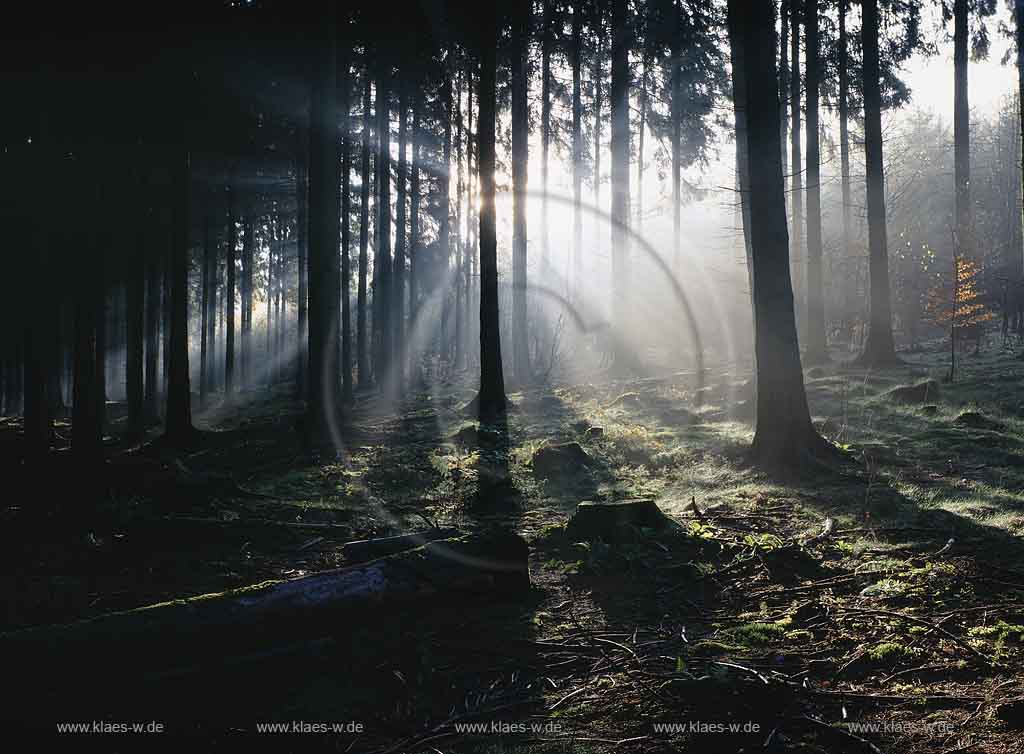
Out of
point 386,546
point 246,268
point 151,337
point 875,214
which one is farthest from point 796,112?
point 246,268

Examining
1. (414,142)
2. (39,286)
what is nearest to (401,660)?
(39,286)

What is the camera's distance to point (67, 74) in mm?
11188

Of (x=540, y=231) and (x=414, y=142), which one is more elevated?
(x=414, y=142)

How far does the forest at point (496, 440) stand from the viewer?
2.99m

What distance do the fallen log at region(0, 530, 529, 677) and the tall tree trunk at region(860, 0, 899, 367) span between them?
1368 centimetres

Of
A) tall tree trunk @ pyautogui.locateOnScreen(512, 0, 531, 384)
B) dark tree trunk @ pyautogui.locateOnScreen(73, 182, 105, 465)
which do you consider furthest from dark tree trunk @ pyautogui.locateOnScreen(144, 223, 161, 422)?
tall tree trunk @ pyautogui.locateOnScreen(512, 0, 531, 384)

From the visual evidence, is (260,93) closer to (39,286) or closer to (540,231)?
(39,286)

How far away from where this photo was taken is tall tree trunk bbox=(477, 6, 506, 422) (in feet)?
44.3

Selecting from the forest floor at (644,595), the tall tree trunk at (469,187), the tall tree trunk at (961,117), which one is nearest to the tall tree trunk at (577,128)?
the tall tree trunk at (469,187)

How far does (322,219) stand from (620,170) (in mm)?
11471

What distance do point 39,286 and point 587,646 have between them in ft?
40.3

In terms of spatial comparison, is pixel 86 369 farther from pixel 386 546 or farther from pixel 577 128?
pixel 577 128

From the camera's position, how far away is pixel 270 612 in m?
3.39

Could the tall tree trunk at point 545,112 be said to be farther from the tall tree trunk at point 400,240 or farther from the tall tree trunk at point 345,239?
the tall tree trunk at point 345,239
